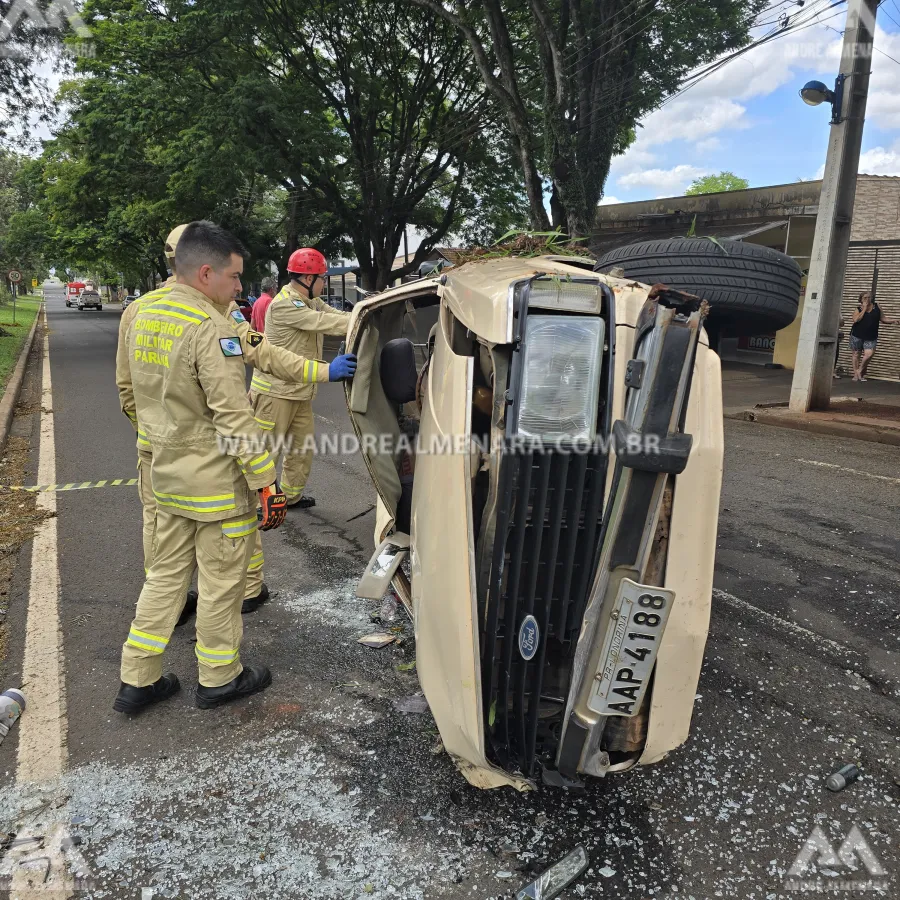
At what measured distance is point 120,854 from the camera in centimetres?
217

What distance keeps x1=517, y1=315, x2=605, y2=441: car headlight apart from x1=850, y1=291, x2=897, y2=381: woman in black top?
12247 mm

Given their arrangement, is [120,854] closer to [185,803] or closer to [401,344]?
[185,803]

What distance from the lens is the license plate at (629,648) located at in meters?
1.93

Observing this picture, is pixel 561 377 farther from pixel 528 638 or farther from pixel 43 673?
pixel 43 673

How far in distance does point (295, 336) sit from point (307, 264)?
50 cm

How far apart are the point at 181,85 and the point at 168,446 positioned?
1575cm

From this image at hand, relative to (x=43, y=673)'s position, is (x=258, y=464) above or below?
above

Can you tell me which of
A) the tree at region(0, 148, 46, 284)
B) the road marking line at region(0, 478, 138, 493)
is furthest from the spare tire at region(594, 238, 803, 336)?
the tree at region(0, 148, 46, 284)

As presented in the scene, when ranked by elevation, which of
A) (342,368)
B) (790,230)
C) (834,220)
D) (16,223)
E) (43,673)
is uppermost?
(16,223)

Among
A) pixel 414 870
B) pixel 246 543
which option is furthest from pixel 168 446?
pixel 414 870

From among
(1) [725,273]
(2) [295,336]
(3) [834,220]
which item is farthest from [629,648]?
(3) [834,220]

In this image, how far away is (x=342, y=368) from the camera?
3.29 m

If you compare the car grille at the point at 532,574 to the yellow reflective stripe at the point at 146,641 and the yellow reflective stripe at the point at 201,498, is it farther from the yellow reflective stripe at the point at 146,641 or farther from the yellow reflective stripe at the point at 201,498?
the yellow reflective stripe at the point at 146,641

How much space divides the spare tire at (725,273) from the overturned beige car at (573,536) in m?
1.61
